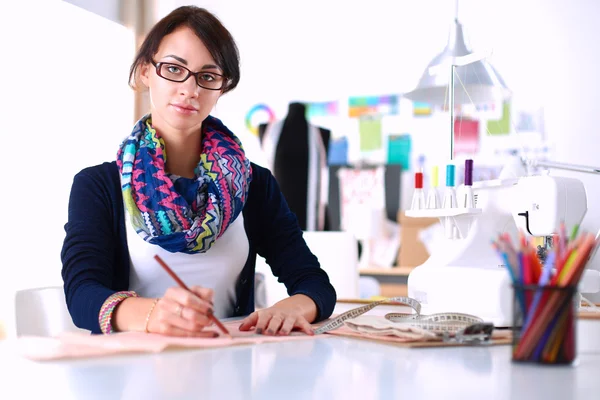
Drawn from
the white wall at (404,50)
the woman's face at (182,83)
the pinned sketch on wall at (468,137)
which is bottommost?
the woman's face at (182,83)

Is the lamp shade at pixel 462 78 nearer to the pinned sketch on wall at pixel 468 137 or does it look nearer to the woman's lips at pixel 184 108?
the woman's lips at pixel 184 108

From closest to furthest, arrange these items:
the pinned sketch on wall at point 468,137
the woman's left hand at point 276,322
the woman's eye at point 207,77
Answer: the woman's left hand at point 276,322 < the woman's eye at point 207,77 < the pinned sketch on wall at point 468,137

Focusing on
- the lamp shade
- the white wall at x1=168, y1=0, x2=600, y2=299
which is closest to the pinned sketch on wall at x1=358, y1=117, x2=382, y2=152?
the white wall at x1=168, y1=0, x2=600, y2=299

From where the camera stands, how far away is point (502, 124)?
4289 mm

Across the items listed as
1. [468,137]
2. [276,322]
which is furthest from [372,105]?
[276,322]

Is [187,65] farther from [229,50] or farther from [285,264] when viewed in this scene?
[285,264]

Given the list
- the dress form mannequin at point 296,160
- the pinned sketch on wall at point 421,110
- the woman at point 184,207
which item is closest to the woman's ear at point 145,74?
the woman at point 184,207

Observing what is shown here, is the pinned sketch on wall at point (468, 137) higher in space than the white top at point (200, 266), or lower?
higher

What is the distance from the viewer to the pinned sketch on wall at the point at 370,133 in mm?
4712

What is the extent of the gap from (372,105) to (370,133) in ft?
0.60

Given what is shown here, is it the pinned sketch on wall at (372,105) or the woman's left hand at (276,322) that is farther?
the pinned sketch on wall at (372,105)

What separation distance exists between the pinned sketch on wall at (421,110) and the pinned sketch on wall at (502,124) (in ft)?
1.37

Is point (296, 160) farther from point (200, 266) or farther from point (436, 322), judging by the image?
point (436, 322)

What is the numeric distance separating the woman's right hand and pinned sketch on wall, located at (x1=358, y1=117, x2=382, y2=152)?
3.70 meters
